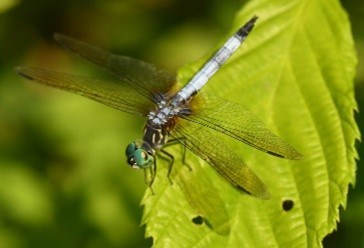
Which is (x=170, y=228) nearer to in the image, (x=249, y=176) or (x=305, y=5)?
(x=249, y=176)

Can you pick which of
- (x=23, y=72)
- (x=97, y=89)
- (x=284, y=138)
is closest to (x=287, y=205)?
(x=284, y=138)

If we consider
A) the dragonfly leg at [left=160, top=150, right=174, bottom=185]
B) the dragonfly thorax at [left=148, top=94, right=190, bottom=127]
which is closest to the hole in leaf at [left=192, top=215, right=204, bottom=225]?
the dragonfly leg at [left=160, top=150, right=174, bottom=185]

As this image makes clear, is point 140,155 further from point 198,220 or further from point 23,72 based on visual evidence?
point 23,72

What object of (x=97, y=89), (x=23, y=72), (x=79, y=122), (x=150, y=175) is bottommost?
(x=150, y=175)

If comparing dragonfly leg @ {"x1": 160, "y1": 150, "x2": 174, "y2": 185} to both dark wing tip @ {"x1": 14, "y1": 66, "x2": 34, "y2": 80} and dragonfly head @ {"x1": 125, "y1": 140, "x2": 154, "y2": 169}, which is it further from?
dark wing tip @ {"x1": 14, "y1": 66, "x2": 34, "y2": 80}

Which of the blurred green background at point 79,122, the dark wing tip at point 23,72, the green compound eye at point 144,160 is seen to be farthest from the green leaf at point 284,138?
the blurred green background at point 79,122

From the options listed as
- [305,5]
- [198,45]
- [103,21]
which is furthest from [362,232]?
[103,21]
